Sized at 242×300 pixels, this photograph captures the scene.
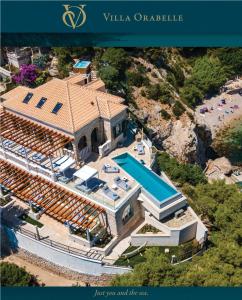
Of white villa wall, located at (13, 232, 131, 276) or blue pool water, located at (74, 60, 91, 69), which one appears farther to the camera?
blue pool water, located at (74, 60, 91, 69)

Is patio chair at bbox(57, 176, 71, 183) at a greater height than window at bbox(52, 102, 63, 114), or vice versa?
window at bbox(52, 102, 63, 114)

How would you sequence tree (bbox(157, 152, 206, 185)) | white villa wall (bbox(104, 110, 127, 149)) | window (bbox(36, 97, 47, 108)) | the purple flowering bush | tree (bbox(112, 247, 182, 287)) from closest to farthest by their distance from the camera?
1. tree (bbox(112, 247, 182, 287))
2. white villa wall (bbox(104, 110, 127, 149))
3. window (bbox(36, 97, 47, 108))
4. tree (bbox(157, 152, 206, 185))
5. the purple flowering bush

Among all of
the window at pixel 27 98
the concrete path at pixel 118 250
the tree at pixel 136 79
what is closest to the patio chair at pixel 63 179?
the concrete path at pixel 118 250

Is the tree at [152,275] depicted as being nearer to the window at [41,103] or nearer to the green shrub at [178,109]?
the window at [41,103]

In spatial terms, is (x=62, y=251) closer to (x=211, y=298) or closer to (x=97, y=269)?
(x=97, y=269)

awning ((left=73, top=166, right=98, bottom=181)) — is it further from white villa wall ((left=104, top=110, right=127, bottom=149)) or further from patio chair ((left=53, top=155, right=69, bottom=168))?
white villa wall ((left=104, top=110, right=127, bottom=149))

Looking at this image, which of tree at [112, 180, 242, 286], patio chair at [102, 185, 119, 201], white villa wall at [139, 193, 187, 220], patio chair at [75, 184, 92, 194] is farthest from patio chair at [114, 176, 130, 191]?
tree at [112, 180, 242, 286]

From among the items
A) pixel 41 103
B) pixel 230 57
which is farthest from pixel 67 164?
pixel 230 57
